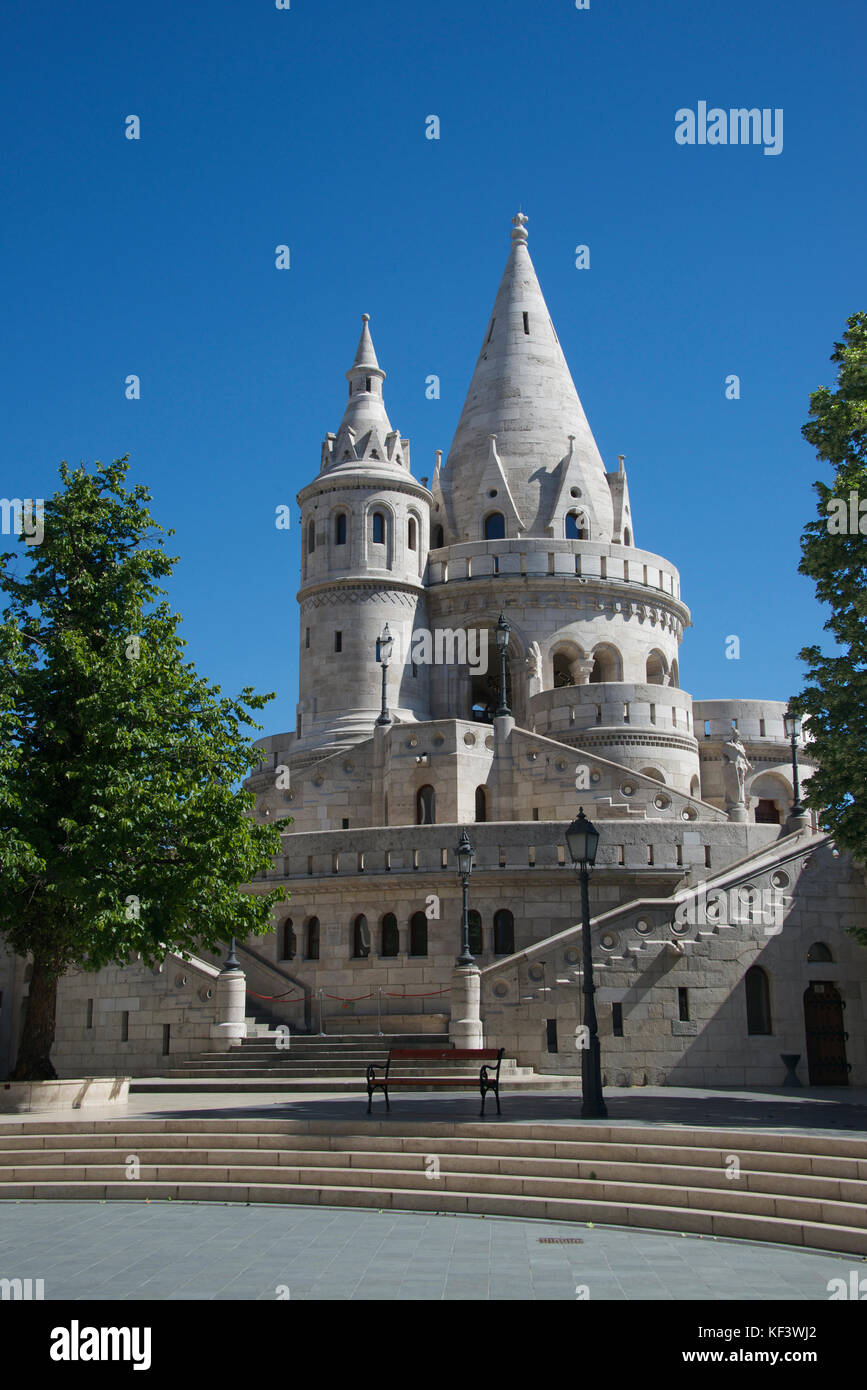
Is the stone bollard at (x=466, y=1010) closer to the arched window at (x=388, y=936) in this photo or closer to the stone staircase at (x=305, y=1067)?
the stone staircase at (x=305, y=1067)

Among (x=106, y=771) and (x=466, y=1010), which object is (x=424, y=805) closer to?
(x=466, y=1010)

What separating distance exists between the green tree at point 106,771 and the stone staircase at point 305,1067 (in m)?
3.38

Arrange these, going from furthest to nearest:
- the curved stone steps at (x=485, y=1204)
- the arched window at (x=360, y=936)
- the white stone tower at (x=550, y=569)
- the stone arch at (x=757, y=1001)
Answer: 1. the white stone tower at (x=550, y=569)
2. the arched window at (x=360, y=936)
3. the stone arch at (x=757, y=1001)
4. the curved stone steps at (x=485, y=1204)

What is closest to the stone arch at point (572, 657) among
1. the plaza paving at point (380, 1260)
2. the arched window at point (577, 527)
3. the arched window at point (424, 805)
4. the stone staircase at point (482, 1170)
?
the arched window at point (577, 527)

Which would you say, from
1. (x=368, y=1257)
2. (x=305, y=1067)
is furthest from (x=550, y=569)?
(x=368, y=1257)

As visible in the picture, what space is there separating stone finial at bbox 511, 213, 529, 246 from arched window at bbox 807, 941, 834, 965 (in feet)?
120

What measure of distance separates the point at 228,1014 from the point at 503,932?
652 cm

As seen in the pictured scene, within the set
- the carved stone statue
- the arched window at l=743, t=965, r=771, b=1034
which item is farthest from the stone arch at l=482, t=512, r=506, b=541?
the arched window at l=743, t=965, r=771, b=1034

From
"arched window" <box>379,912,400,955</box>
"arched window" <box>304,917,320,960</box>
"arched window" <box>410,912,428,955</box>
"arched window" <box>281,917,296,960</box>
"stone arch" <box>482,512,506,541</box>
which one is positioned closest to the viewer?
"arched window" <box>410,912,428,955</box>

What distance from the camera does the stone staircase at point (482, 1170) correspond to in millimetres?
12547

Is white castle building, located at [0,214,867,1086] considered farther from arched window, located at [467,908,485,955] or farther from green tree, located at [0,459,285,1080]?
green tree, located at [0,459,285,1080]

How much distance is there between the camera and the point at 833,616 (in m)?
20.1

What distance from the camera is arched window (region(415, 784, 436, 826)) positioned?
36344 mm

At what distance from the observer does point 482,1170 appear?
14664 mm
